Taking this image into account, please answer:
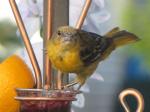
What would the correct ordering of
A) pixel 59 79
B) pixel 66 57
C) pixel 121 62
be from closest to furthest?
pixel 59 79, pixel 66 57, pixel 121 62

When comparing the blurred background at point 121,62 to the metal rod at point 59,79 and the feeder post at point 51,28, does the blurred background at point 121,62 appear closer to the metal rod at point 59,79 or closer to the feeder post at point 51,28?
the feeder post at point 51,28

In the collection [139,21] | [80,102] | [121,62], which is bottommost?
[80,102]

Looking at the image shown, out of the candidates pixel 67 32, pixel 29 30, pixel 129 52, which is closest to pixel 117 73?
A: pixel 129 52

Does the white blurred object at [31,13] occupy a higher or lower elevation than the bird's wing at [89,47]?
lower

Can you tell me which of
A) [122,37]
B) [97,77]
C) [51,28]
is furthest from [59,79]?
[97,77]

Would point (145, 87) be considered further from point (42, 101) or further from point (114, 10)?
point (42, 101)

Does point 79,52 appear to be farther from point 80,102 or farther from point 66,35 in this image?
point 80,102

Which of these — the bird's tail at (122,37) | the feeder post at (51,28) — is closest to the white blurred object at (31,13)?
the feeder post at (51,28)
